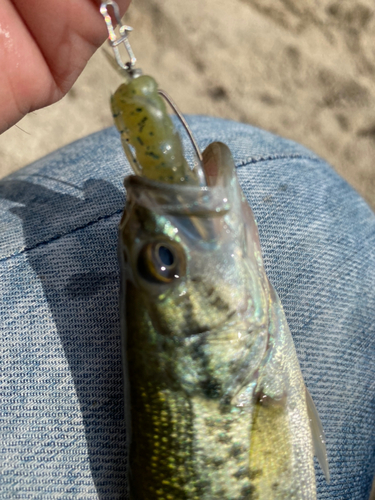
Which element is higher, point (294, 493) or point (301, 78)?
point (301, 78)

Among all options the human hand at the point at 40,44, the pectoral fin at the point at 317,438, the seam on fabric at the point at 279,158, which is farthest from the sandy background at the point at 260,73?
the pectoral fin at the point at 317,438

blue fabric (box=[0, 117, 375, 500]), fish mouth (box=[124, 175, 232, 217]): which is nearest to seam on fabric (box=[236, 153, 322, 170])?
blue fabric (box=[0, 117, 375, 500])

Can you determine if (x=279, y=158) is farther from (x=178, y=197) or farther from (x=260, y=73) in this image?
(x=260, y=73)

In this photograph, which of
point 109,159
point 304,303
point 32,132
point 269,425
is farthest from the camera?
point 32,132

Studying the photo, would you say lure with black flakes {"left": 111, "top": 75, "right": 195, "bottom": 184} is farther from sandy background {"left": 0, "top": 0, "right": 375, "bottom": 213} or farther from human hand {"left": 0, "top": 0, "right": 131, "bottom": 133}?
sandy background {"left": 0, "top": 0, "right": 375, "bottom": 213}

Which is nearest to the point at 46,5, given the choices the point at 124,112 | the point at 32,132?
the point at 124,112

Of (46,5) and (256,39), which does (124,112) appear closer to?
(46,5)

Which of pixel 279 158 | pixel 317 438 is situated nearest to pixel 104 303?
pixel 317 438
